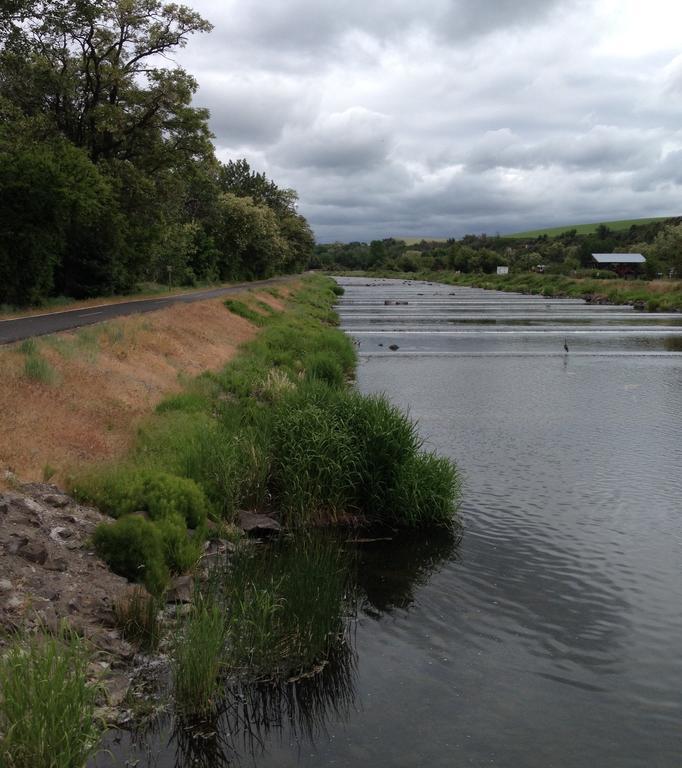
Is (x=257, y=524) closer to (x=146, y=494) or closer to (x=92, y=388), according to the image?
(x=146, y=494)

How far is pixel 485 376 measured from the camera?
3303cm

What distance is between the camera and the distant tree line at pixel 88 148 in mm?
34125

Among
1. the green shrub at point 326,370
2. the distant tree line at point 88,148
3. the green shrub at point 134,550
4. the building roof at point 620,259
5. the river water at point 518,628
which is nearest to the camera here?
the river water at point 518,628

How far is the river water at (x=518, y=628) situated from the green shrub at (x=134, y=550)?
8.44 feet

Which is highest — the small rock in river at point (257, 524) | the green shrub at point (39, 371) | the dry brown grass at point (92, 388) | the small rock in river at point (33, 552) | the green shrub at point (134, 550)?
the green shrub at point (39, 371)

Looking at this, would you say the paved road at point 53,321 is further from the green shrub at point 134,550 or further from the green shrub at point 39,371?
the green shrub at point 134,550

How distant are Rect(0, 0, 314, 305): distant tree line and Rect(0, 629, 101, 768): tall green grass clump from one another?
30.2 meters

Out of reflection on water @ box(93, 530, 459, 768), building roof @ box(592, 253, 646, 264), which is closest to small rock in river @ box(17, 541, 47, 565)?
reflection on water @ box(93, 530, 459, 768)

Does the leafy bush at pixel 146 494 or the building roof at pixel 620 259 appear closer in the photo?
the leafy bush at pixel 146 494

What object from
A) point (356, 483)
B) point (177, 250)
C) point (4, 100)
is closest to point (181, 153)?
point (4, 100)

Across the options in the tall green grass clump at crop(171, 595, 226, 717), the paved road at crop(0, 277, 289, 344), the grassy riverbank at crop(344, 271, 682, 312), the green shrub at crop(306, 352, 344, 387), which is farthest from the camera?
the grassy riverbank at crop(344, 271, 682, 312)

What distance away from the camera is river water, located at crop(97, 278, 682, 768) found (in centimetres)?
750

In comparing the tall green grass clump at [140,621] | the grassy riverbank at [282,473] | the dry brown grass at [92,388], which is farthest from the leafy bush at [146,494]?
the tall green grass clump at [140,621]

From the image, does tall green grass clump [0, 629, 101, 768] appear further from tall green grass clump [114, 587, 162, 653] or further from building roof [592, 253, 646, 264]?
building roof [592, 253, 646, 264]
